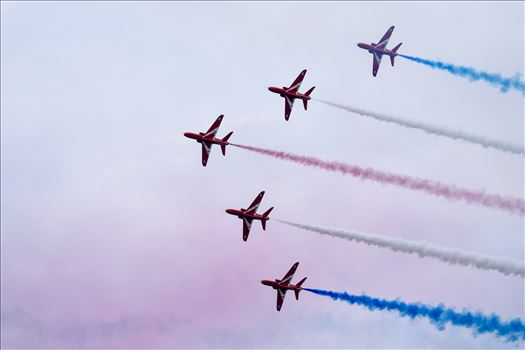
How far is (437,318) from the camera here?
92.5 m

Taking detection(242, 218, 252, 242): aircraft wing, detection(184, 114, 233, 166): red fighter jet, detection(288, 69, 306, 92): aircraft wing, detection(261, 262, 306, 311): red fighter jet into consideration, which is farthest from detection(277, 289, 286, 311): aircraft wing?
detection(288, 69, 306, 92): aircraft wing

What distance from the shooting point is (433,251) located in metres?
92.8

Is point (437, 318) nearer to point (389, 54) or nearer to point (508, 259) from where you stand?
point (508, 259)

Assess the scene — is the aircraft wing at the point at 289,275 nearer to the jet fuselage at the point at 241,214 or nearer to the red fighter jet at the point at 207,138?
the jet fuselage at the point at 241,214

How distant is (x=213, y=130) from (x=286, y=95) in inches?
361

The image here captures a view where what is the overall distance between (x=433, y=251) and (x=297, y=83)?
2733 cm

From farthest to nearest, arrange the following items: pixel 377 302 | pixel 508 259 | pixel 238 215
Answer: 1. pixel 238 215
2. pixel 377 302
3. pixel 508 259

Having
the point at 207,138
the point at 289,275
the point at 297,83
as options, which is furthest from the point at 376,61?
the point at 289,275

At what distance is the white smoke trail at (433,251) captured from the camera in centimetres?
8938

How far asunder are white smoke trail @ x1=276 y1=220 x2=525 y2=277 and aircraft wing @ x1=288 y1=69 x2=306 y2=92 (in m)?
18.0

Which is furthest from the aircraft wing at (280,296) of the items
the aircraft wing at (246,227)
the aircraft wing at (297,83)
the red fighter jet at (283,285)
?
the aircraft wing at (297,83)

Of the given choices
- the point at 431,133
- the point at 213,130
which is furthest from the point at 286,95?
the point at 431,133

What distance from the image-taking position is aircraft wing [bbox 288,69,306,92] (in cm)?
10880

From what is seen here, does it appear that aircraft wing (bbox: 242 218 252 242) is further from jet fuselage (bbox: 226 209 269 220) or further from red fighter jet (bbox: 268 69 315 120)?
red fighter jet (bbox: 268 69 315 120)
